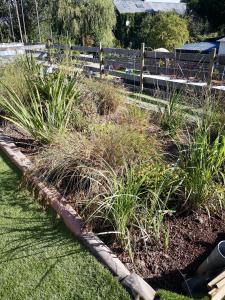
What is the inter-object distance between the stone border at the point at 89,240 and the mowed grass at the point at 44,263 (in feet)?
0.16

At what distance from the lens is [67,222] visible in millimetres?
2572

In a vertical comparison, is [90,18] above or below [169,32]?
above

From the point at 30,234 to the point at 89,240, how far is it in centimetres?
52

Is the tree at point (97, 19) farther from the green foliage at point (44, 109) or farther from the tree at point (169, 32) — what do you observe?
the green foliage at point (44, 109)

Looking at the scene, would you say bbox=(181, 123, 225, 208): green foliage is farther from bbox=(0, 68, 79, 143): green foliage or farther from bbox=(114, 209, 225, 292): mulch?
bbox=(0, 68, 79, 143): green foliage

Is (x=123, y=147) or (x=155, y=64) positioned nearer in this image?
(x=123, y=147)

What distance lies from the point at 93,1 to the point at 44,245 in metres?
19.8

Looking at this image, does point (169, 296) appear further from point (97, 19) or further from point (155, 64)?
point (97, 19)

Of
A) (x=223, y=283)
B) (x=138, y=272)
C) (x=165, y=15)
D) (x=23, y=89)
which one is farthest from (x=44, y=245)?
(x=165, y=15)

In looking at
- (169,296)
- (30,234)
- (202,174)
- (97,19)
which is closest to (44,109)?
(30,234)

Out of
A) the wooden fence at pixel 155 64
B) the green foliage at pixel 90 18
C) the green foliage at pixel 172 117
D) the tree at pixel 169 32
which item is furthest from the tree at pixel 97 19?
the green foliage at pixel 172 117

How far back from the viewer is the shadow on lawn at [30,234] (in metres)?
2.28

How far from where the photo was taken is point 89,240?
2340mm

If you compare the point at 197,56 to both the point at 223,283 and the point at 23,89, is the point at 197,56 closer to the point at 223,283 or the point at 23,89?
the point at 23,89
